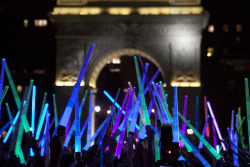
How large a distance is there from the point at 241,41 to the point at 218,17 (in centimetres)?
417

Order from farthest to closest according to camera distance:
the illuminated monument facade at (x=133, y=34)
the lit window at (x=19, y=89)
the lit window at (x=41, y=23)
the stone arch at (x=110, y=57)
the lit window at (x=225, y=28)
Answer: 1. the lit window at (x=225, y=28)
2. the lit window at (x=41, y=23)
3. the lit window at (x=19, y=89)
4. the stone arch at (x=110, y=57)
5. the illuminated monument facade at (x=133, y=34)

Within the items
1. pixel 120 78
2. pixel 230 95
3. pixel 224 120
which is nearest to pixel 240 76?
pixel 230 95

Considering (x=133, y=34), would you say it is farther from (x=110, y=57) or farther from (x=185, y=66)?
(x=185, y=66)

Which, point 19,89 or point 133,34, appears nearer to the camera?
point 133,34

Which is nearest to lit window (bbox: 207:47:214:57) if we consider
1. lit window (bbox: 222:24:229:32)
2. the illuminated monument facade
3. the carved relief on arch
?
lit window (bbox: 222:24:229:32)

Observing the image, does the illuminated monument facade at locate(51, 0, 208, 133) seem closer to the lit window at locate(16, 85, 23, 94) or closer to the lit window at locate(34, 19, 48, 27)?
the lit window at locate(16, 85, 23, 94)

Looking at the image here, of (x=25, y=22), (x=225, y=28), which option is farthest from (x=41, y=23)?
(x=225, y=28)

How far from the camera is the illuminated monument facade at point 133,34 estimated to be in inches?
1212

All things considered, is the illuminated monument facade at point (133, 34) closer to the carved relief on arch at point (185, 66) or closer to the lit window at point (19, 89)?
the carved relief on arch at point (185, 66)

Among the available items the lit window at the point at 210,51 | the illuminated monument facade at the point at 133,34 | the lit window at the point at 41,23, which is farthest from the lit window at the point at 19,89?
the lit window at the point at 210,51

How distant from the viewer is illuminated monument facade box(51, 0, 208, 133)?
101ft

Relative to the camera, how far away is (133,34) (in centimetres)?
3106

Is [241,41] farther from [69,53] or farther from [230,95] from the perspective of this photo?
[69,53]

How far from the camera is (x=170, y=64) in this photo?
30812 millimetres
